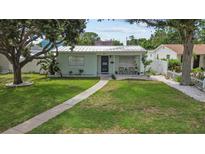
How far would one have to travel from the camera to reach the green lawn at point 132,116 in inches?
264

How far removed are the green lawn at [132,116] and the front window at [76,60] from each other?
444 inches

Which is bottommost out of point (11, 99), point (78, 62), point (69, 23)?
point (11, 99)

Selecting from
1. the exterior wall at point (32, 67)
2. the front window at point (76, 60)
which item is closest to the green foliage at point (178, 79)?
the front window at point (76, 60)

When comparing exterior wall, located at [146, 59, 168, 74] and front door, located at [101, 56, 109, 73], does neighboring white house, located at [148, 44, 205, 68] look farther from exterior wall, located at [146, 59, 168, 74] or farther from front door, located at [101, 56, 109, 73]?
front door, located at [101, 56, 109, 73]

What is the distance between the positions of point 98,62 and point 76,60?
7.20 feet

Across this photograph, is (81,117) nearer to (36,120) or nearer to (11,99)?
(36,120)

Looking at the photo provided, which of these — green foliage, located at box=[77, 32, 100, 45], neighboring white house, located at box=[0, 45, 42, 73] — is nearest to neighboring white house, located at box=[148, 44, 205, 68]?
green foliage, located at box=[77, 32, 100, 45]

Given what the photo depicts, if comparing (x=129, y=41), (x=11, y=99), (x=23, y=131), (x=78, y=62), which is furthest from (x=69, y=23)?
(x=129, y=41)

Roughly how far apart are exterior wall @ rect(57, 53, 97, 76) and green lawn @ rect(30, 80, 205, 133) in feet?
36.0

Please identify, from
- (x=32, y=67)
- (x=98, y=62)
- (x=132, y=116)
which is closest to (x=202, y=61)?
(x=98, y=62)

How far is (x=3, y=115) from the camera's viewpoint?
849 centimetres

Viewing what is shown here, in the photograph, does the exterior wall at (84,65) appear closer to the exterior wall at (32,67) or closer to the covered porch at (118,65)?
the covered porch at (118,65)
